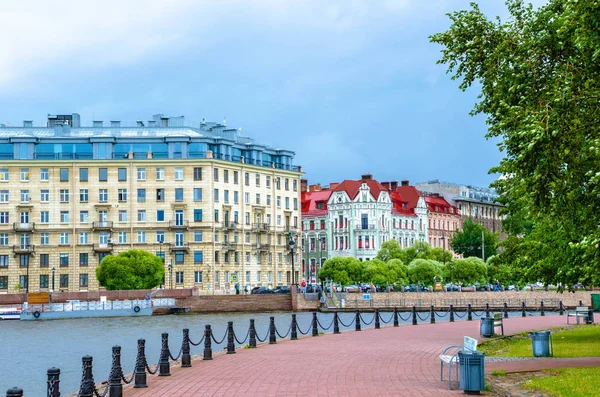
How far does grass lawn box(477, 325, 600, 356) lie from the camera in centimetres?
2925

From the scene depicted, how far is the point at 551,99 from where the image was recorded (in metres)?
22.4

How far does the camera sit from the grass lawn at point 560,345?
2925 cm

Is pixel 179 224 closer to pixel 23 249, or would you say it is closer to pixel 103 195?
pixel 103 195

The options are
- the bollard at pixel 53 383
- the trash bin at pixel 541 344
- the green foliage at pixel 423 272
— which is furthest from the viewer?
the green foliage at pixel 423 272

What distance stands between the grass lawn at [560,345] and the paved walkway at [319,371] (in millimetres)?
1980

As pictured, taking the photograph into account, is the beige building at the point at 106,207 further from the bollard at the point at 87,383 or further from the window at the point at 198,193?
the bollard at the point at 87,383

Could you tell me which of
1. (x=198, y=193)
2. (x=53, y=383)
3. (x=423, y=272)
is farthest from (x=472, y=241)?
(x=53, y=383)

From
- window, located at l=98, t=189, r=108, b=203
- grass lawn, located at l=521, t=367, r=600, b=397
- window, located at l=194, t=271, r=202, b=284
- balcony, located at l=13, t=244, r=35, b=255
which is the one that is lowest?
grass lawn, located at l=521, t=367, r=600, b=397

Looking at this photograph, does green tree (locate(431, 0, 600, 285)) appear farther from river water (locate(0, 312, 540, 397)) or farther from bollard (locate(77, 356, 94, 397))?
river water (locate(0, 312, 540, 397))

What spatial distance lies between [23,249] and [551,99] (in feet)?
275

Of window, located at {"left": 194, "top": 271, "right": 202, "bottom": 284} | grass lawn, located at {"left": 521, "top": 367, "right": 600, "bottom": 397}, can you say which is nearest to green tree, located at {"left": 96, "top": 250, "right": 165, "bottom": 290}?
window, located at {"left": 194, "top": 271, "right": 202, "bottom": 284}

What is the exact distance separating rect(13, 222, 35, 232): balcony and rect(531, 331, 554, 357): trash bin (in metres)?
79.1

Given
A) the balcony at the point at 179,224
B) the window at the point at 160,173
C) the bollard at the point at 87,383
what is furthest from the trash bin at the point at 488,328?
the window at the point at 160,173

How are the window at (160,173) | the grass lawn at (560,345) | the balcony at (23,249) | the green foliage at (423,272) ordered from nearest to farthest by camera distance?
the grass lawn at (560,345) < the balcony at (23,249) < the window at (160,173) < the green foliage at (423,272)
